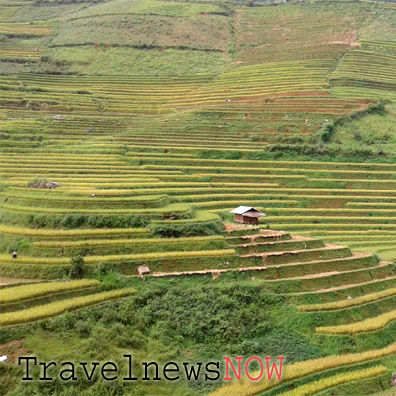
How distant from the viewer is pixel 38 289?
61.8ft

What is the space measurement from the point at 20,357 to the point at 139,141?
31.1 m

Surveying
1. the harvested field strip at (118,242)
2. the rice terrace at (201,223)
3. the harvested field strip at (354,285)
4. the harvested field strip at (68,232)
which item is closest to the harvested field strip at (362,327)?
the rice terrace at (201,223)

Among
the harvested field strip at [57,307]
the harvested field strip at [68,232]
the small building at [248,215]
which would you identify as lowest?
the small building at [248,215]

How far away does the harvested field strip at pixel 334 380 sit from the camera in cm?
1648

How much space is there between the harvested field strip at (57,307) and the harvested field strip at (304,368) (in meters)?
5.76

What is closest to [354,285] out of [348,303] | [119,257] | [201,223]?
[348,303]

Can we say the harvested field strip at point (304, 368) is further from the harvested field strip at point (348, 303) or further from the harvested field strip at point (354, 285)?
the harvested field strip at point (354, 285)

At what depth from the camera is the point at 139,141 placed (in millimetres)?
44781

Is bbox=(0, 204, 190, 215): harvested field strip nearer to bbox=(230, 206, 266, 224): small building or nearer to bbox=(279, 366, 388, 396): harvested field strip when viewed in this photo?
bbox=(230, 206, 266, 224): small building

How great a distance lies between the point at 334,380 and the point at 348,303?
4.87m

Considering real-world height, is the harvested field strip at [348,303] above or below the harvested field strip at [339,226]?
above

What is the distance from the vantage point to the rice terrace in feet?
55.9

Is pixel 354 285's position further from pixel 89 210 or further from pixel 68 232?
pixel 68 232

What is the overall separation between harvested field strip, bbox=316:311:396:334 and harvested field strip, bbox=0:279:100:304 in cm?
964
